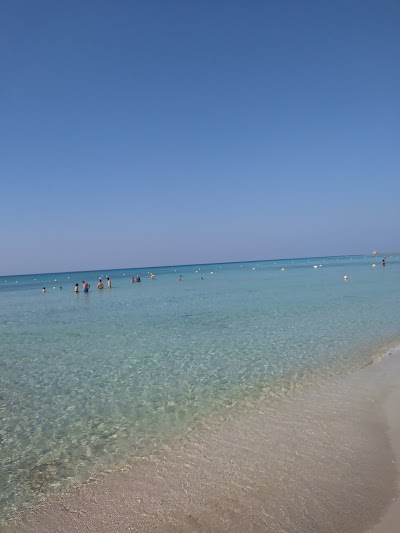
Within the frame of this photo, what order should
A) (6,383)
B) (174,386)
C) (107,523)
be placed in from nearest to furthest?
(107,523), (174,386), (6,383)

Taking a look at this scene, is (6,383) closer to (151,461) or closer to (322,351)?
(151,461)

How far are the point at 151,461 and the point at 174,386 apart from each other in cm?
364

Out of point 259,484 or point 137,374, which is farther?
point 137,374

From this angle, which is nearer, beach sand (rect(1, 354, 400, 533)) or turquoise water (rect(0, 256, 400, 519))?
beach sand (rect(1, 354, 400, 533))

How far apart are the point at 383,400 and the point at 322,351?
14.8 feet

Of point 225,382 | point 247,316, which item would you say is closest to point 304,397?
point 225,382

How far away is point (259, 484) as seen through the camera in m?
4.94

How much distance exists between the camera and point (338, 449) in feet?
18.7

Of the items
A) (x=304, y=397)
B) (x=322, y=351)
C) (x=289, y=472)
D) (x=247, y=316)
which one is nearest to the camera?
(x=289, y=472)

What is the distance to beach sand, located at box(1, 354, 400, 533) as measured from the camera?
4246 mm

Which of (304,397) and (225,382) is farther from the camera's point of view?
(225,382)

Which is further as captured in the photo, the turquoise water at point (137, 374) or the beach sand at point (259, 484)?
the turquoise water at point (137, 374)

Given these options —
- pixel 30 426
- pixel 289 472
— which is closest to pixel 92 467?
pixel 30 426

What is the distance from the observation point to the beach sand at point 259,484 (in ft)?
13.9
